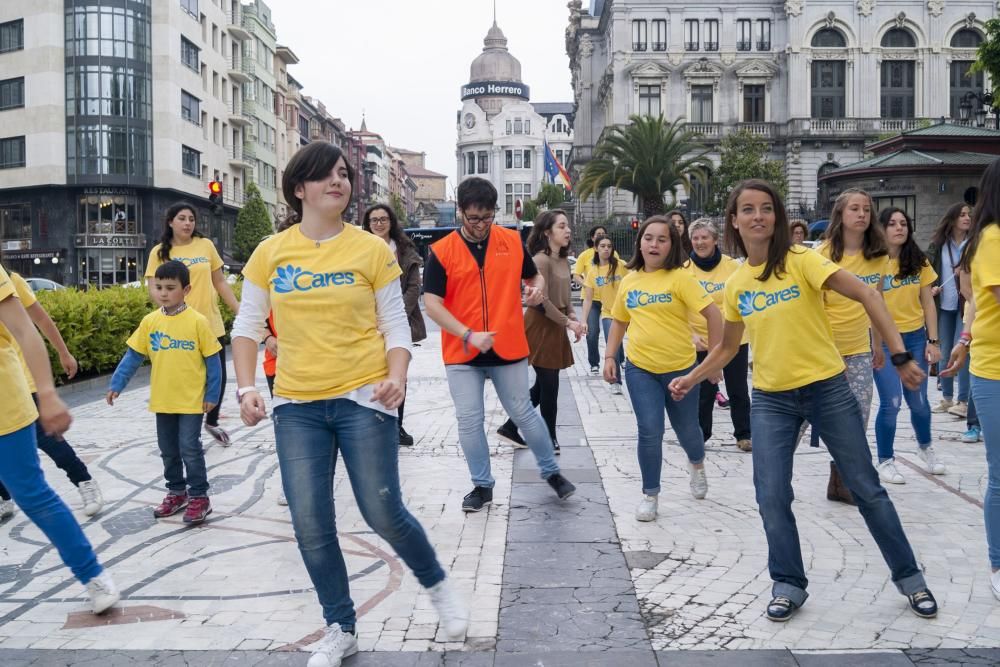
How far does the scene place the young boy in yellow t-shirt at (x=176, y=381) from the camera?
5.92 meters

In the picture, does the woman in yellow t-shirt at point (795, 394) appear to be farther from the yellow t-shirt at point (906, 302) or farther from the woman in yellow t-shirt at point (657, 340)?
the yellow t-shirt at point (906, 302)

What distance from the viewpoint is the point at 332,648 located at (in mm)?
3652

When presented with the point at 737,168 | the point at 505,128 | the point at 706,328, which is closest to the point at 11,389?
the point at 706,328

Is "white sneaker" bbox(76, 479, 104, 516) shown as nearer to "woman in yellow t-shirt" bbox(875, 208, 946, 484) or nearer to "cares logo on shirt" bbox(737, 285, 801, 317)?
"cares logo on shirt" bbox(737, 285, 801, 317)

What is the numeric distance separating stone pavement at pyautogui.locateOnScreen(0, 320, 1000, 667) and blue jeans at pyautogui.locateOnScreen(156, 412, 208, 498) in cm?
25

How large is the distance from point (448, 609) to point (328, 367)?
1.09 metres

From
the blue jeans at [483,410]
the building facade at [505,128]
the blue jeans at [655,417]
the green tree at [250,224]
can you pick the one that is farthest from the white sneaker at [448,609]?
the building facade at [505,128]

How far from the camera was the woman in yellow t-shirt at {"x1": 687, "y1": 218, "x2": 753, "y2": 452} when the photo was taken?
8109mm

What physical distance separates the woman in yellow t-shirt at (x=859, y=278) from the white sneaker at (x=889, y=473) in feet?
1.80

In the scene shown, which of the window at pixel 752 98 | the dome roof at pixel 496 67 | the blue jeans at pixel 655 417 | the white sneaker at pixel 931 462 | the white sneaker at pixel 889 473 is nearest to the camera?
the blue jeans at pixel 655 417

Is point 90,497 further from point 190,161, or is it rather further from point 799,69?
point 799,69

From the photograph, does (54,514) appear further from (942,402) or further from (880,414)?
(942,402)

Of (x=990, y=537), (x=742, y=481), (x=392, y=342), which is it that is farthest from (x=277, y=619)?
(x=742, y=481)

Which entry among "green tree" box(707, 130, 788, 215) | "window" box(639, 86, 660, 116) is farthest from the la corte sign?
"green tree" box(707, 130, 788, 215)
